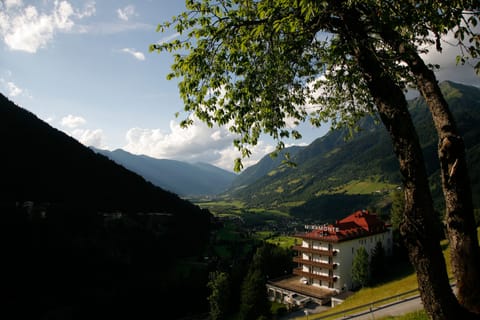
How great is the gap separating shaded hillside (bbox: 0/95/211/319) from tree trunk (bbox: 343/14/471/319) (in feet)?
264

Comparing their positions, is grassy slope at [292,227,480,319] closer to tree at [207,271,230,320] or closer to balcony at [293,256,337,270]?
balcony at [293,256,337,270]

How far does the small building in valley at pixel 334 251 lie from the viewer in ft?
221

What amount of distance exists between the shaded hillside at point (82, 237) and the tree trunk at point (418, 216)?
80.4 metres

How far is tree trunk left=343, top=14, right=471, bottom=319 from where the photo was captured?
6340 mm

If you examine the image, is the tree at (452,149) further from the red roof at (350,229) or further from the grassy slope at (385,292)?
the red roof at (350,229)

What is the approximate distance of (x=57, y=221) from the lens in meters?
105

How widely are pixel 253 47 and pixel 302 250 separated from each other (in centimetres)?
7157

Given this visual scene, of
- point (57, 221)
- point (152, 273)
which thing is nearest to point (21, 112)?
point (57, 221)

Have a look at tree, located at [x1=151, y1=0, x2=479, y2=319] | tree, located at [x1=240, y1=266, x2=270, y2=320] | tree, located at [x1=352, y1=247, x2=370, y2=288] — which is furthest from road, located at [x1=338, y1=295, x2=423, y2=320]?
tree, located at [x1=240, y1=266, x2=270, y2=320]

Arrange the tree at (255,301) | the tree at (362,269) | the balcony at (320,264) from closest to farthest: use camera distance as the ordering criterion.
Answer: the tree at (255,301)
the tree at (362,269)
the balcony at (320,264)

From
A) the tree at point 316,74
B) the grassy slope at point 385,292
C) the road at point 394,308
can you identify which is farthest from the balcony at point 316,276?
the tree at point 316,74

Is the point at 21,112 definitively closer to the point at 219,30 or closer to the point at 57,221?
the point at 57,221

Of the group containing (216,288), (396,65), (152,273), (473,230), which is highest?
(396,65)

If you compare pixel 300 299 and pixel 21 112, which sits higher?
pixel 21 112
